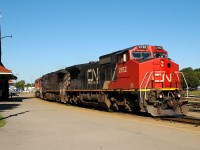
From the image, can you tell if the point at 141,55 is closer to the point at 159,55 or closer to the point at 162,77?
the point at 159,55

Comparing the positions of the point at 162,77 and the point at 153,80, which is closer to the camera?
the point at 153,80

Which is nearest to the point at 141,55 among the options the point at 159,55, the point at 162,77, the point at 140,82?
the point at 159,55

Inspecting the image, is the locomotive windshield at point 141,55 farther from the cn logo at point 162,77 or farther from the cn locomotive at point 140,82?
the cn logo at point 162,77

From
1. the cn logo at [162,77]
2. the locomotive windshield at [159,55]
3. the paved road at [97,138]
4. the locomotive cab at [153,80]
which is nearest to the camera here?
the paved road at [97,138]

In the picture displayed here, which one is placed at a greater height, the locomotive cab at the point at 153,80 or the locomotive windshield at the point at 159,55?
the locomotive windshield at the point at 159,55

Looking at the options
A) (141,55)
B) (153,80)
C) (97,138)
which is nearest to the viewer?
(97,138)

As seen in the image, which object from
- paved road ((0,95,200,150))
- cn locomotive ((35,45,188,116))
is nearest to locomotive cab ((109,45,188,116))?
cn locomotive ((35,45,188,116))

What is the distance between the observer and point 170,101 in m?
17.2

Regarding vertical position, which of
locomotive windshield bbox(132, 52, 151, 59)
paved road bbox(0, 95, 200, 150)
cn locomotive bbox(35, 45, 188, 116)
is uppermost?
locomotive windshield bbox(132, 52, 151, 59)

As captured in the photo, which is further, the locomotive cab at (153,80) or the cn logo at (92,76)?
the cn logo at (92,76)

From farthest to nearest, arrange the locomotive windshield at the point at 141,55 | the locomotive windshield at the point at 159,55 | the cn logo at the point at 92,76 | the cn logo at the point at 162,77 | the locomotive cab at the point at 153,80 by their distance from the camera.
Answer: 1. the cn logo at the point at 92,76
2. the locomotive windshield at the point at 159,55
3. the locomotive windshield at the point at 141,55
4. the cn logo at the point at 162,77
5. the locomotive cab at the point at 153,80

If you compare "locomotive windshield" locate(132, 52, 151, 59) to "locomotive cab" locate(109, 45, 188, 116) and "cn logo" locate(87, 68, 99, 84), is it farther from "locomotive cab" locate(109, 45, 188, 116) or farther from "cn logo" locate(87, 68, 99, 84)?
"cn logo" locate(87, 68, 99, 84)

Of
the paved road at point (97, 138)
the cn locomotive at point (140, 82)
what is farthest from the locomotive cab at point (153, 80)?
the paved road at point (97, 138)

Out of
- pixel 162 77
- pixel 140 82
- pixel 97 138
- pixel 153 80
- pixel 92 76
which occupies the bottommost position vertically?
pixel 97 138
